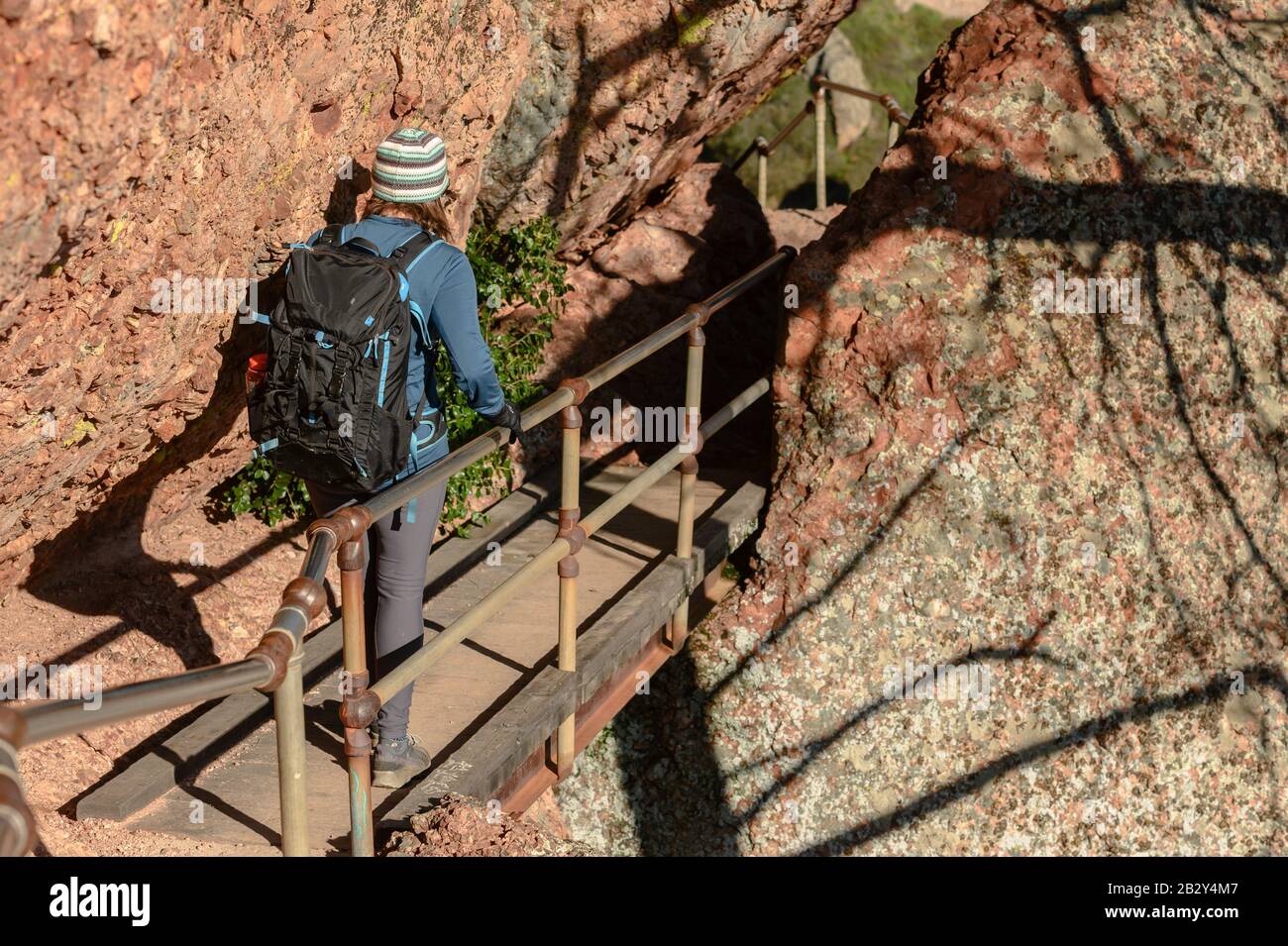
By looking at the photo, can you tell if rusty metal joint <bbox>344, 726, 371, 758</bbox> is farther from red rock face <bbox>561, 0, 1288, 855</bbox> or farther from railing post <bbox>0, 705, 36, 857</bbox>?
red rock face <bbox>561, 0, 1288, 855</bbox>

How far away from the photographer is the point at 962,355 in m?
5.69

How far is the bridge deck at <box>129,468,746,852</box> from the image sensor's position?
12.6ft

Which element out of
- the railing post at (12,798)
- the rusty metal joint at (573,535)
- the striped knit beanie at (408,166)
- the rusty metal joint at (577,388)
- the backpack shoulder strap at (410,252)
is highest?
the striped knit beanie at (408,166)

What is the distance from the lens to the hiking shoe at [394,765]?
3910 millimetres

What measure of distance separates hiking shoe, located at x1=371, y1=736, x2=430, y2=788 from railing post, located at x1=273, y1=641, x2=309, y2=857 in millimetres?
806

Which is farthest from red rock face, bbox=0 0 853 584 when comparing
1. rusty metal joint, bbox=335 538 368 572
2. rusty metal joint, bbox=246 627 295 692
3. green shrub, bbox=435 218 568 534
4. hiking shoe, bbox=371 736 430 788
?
hiking shoe, bbox=371 736 430 788

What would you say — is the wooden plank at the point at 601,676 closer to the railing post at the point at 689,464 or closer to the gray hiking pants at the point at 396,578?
the railing post at the point at 689,464

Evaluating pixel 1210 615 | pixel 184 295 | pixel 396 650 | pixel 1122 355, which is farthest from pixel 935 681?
pixel 184 295

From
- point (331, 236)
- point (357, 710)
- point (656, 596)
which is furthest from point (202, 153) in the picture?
point (656, 596)

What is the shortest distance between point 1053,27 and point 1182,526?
7.36 feet

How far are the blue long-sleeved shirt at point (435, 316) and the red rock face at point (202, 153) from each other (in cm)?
52

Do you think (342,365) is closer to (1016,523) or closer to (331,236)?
(331,236)

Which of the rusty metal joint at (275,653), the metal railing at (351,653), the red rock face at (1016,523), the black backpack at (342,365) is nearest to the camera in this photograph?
the metal railing at (351,653)

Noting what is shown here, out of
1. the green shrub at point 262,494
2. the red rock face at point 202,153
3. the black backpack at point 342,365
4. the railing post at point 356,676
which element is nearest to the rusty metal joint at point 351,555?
the railing post at point 356,676
